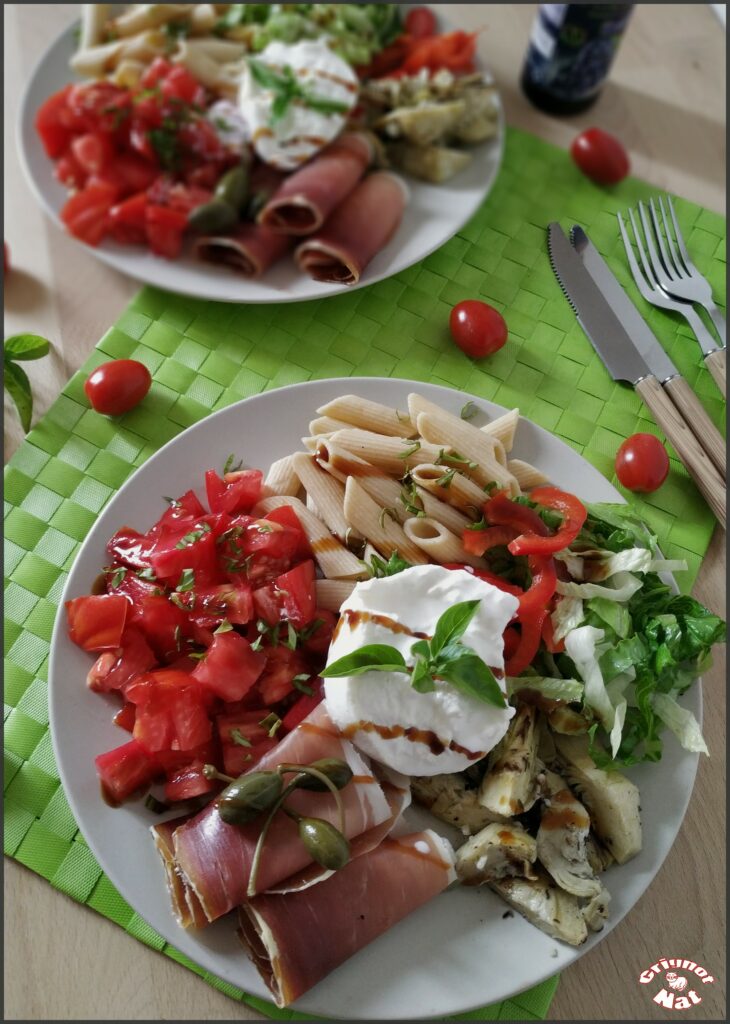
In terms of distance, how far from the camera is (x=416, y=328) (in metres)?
2.50

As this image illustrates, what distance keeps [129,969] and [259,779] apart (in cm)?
57

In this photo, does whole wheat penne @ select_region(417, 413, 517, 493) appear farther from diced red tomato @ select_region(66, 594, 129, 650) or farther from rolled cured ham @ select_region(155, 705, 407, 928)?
diced red tomato @ select_region(66, 594, 129, 650)

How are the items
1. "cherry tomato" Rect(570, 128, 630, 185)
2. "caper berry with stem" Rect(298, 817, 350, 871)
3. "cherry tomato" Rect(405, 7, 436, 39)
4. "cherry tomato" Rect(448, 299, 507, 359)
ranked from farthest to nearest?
"cherry tomato" Rect(405, 7, 436, 39) < "cherry tomato" Rect(570, 128, 630, 185) < "cherry tomato" Rect(448, 299, 507, 359) < "caper berry with stem" Rect(298, 817, 350, 871)

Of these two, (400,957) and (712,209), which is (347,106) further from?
(400,957)

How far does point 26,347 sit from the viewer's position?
7.42ft

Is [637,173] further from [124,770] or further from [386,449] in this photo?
[124,770]

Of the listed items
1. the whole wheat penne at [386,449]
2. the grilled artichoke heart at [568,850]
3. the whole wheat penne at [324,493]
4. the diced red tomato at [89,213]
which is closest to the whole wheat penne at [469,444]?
the whole wheat penne at [386,449]

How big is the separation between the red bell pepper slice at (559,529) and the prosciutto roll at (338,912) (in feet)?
2.14

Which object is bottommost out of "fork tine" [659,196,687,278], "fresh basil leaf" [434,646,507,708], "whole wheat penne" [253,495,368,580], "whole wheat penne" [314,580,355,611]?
"whole wheat penne" [314,580,355,611]

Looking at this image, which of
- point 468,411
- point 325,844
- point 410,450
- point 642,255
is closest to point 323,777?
point 325,844

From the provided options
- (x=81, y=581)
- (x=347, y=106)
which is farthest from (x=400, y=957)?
(x=347, y=106)

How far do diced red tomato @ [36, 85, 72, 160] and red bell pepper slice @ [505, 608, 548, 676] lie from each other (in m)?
2.04

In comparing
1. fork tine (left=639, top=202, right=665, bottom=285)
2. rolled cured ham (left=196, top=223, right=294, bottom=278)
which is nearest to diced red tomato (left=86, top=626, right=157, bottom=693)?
rolled cured ham (left=196, top=223, right=294, bottom=278)

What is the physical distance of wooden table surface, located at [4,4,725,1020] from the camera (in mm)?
1760
